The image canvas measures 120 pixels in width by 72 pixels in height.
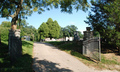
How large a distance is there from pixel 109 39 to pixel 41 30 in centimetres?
3642

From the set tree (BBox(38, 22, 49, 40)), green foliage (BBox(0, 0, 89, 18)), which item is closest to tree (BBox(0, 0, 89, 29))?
green foliage (BBox(0, 0, 89, 18))

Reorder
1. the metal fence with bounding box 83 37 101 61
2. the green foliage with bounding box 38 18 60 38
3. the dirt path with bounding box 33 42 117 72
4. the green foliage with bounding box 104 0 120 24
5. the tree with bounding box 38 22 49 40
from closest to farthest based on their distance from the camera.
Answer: the dirt path with bounding box 33 42 117 72 → the green foliage with bounding box 104 0 120 24 → the metal fence with bounding box 83 37 101 61 → the tree with bounding box 38 22 49 40 → the green foliage with bounding box 38 18 60 38

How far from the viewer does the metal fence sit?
26.5 feet

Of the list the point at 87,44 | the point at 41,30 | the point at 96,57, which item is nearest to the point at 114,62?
the point at 96,57

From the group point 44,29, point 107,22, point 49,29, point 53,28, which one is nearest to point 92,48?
point 107,22

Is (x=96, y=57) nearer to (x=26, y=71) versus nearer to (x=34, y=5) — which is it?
(x=26, y=71)

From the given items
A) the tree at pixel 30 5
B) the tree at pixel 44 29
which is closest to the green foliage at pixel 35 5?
the tree at pixel 30 5

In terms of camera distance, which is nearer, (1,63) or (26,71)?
(26,71)

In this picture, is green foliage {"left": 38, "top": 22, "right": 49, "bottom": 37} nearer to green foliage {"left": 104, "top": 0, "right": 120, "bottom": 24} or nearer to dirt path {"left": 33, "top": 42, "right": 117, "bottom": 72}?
dirt path {"left": 33, "top": 42, "right": 117, "bottom": 72}

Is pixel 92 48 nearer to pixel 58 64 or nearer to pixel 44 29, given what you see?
pixel 58 64

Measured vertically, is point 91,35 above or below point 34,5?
below

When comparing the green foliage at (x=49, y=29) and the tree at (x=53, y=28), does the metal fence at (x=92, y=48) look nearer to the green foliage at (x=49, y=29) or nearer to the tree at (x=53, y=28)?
the green foliage at (x=49, y=29)

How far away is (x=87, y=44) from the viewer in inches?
359

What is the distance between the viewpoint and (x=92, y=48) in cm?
865
